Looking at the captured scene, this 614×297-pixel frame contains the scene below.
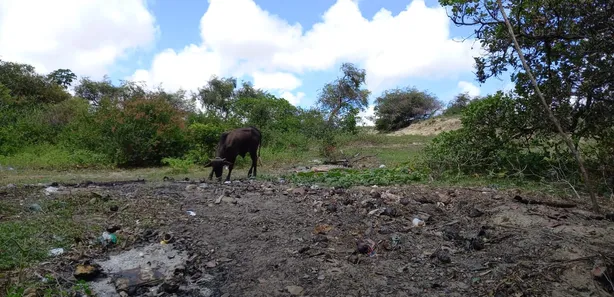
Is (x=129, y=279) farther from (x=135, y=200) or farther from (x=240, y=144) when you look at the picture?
(x=240, y=144)

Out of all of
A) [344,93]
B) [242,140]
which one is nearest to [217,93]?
[344,93]

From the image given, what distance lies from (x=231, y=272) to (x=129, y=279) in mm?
918

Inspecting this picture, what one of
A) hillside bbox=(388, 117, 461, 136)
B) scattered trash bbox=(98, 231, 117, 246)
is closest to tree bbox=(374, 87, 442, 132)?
hillside bbox=(388, 117, 461, 136)

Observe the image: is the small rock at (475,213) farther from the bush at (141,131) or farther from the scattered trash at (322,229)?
the bush at (141,131)

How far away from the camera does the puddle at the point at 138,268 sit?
13.4 ft

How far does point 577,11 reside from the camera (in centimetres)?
636

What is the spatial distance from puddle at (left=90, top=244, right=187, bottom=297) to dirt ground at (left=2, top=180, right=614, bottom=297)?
75mm

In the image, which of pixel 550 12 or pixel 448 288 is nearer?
pixel 448 288

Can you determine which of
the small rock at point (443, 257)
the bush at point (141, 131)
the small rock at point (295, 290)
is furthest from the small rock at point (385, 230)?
the bush at point (141, 131)

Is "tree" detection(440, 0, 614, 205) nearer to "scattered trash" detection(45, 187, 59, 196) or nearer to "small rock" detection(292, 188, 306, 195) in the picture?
"small rock" detection(292, 188, 306, 195)

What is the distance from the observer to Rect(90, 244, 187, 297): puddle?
4078mm

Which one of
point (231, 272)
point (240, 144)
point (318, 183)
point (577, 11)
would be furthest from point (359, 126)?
point (231, 272)

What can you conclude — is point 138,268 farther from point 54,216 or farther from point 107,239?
point 54,216

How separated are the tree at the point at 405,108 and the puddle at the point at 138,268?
34.3 meters
